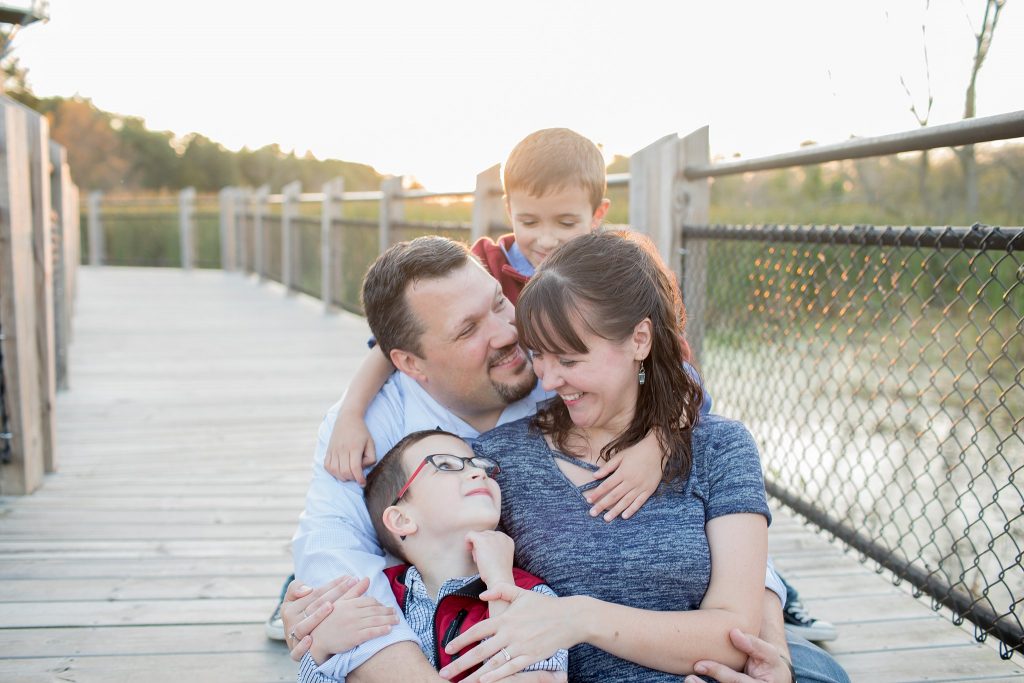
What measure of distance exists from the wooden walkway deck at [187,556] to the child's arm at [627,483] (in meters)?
0.94

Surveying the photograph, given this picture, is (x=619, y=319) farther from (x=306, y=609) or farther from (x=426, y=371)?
(x=306, y=609)

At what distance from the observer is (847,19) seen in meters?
5.11

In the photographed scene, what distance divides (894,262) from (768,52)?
1882 mm

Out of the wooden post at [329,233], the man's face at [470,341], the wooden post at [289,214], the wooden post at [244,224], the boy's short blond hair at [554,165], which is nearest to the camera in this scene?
the man's face at [470,341]

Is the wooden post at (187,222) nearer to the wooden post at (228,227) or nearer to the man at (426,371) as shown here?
the wooden post at (228,227)

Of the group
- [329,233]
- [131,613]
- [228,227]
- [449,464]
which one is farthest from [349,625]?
[228,227]

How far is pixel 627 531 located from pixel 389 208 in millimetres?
6493

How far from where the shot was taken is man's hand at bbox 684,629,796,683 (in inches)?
61.3

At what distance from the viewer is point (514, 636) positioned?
59.5 inches

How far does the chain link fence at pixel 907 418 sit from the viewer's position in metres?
2.23

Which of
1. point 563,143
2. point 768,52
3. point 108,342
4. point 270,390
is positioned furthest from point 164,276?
point 563,143

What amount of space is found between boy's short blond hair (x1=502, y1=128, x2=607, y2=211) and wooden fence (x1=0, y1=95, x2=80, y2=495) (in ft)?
6.14

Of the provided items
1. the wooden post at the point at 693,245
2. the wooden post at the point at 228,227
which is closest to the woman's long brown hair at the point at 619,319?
the wooden post at the point at 693,245

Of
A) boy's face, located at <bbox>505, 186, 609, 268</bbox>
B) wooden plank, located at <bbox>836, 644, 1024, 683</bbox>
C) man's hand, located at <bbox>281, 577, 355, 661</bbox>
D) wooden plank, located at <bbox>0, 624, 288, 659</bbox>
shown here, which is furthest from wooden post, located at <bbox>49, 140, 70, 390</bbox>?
wooden plank, located at <bbox>836, 644, 1024, 683</bbox>
